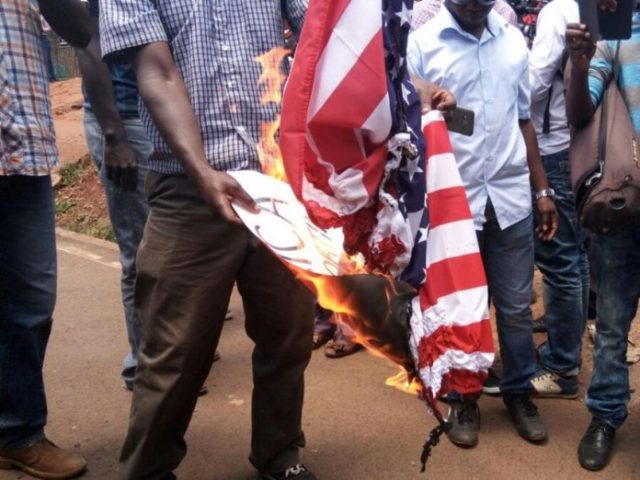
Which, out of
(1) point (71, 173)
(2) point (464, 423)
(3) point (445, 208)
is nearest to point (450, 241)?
(3) point (445, 208)

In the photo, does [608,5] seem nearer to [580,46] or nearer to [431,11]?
[580,46]

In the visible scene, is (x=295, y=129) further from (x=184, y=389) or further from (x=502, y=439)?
(x=502, y=439)

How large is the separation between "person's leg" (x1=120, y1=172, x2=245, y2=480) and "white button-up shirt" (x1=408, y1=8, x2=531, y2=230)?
123 cm

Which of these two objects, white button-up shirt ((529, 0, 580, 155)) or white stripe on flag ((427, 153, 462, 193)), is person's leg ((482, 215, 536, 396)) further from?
white stripe on flag ((427, 153, 462, 193))

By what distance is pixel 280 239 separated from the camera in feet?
6.93

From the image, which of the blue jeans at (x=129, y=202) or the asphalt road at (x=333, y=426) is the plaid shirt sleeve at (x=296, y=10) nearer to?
the blue jeans at (x=129, y=202)

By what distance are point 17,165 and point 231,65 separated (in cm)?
91

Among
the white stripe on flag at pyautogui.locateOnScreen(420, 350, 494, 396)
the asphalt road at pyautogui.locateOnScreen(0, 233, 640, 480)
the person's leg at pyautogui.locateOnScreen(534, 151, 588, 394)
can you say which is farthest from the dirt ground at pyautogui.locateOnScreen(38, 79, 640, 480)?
the white stripe on flag at pyautogui.locateOnScreen(420, 350, 494, 396)

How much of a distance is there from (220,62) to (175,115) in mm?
300

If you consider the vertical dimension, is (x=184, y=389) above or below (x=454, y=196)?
below

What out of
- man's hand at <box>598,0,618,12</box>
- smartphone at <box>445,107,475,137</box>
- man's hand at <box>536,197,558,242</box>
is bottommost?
man's hand at <box>536,197,558,242</box>

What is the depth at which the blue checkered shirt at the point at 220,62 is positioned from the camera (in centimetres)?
254

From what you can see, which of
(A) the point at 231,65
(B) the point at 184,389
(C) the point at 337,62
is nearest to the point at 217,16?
(A) the point at 231,65

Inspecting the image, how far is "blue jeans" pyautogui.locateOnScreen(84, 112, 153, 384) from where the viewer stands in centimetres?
370
